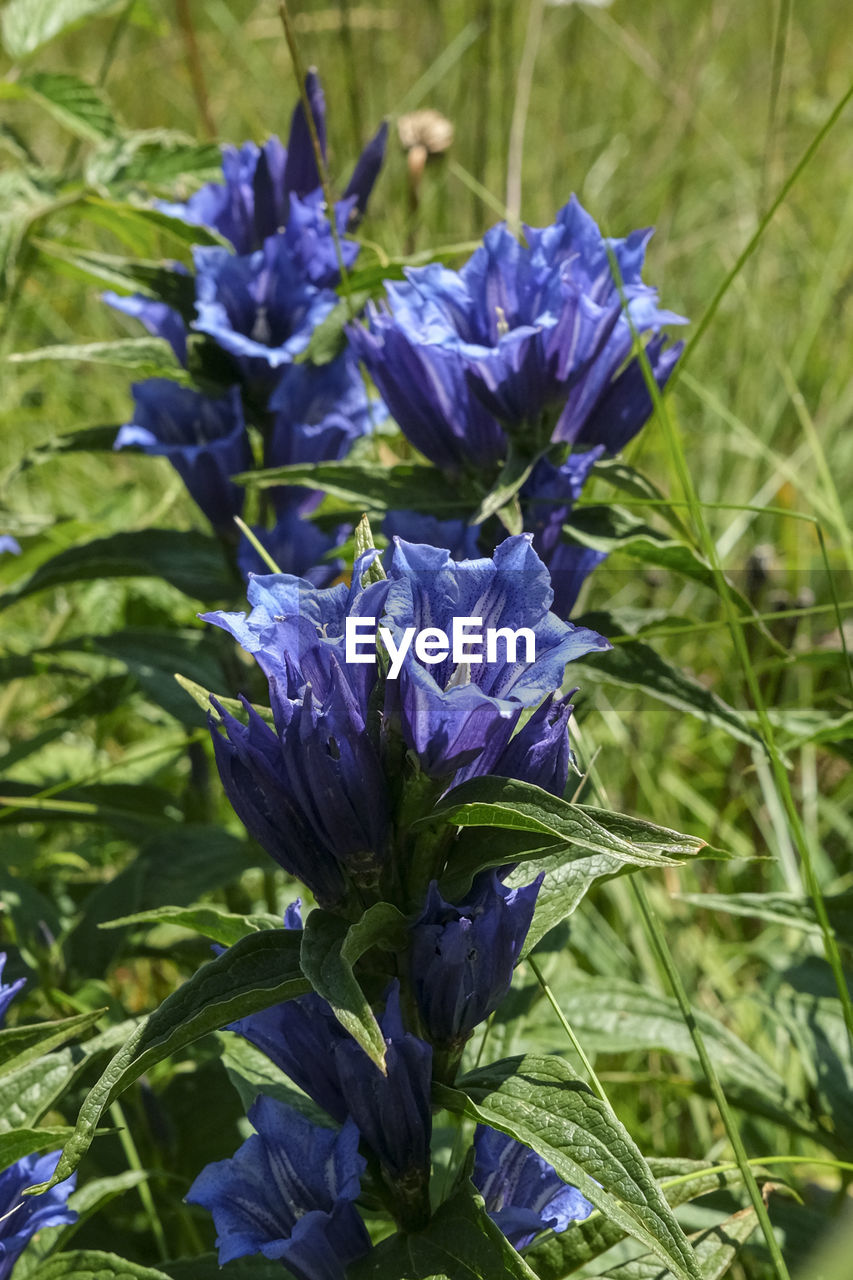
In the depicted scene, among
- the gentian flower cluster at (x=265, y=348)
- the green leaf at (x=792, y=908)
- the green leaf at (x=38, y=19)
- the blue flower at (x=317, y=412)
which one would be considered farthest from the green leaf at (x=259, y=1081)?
the green leaf at (x=38, y=19)

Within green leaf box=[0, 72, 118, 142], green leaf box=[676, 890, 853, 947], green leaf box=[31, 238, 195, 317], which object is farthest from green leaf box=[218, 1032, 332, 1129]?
green leaf box=[0, 72, 118, 142]

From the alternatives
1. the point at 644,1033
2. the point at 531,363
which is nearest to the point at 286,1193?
the point at 644,1033

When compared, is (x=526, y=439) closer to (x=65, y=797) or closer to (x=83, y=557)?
(x=83, y=557)

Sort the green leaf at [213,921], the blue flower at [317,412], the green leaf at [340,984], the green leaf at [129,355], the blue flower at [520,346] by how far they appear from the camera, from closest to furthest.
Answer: the green leaf at [340,984]
the green leaf at [213,921]
the blue flower at [520,346]
the green leaf at [129,355]
the blue flower at [317,412]

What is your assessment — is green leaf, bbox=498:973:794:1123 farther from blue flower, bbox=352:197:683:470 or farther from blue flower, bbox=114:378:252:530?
blue flower, bbox=114:378:252:530

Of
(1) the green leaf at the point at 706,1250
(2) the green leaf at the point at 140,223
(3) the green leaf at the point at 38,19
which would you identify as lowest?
(1) the green leaf at the point at 706,1250

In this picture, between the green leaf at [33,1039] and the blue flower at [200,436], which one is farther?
the blue flower at [200,436]

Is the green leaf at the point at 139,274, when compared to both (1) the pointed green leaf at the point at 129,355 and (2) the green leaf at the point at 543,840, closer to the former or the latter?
(1) the pointed green leaf at the point at 129,355

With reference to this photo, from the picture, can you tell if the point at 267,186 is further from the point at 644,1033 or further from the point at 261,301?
the point at 644,1033
